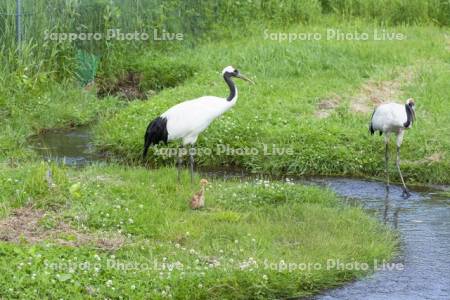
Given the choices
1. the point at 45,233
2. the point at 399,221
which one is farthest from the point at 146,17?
the point at 45,233

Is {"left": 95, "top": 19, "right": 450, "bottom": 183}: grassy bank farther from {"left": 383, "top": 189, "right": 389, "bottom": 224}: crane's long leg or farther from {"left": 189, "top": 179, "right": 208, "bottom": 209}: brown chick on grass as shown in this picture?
{"left": 189, "top": 179, "right": 208, "bottom": 209}: brown chick on grass

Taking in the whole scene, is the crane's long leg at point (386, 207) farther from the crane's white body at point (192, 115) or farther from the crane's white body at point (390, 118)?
the crane's white body at point (192, 115)

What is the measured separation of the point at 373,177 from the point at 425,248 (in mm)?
2674

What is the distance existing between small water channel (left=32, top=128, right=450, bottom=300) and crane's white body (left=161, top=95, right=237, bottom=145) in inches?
38.8

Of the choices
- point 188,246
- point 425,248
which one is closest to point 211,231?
point 188,246

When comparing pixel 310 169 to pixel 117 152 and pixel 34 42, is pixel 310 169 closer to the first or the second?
pixel 117 152

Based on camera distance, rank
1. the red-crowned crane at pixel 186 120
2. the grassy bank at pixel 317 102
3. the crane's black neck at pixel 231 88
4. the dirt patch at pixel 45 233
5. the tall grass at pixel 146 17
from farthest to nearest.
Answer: the tall grass at pixel 146 17 → the grassy bank at pixel 317 102 → the crane's black neck at pixel 231 88 → the red-crowned crane at pixel 186 120 → the dirt patch at pixel 45 233

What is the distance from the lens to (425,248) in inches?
365

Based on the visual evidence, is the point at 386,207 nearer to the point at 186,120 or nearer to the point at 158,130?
the point at 186,120

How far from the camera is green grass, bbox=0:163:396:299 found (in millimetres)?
7766

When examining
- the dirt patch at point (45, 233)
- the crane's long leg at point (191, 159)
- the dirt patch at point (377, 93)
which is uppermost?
Answer: the dirt patch at point (377, 93)

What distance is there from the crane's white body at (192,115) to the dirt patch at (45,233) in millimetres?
2383

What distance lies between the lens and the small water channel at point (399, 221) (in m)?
8.23

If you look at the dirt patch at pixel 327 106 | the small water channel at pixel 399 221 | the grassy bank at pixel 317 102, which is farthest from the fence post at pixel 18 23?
the dirt patch at pixel 327 106
